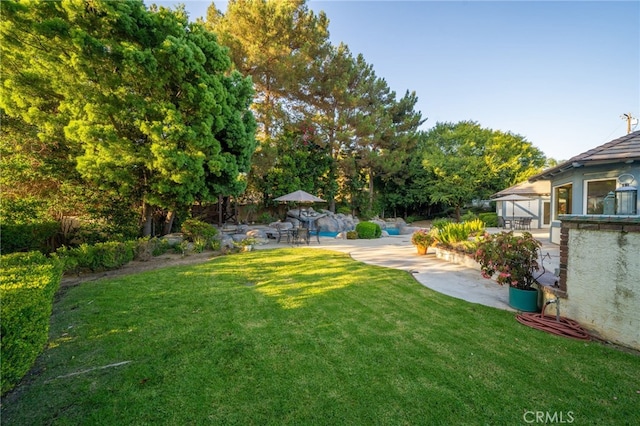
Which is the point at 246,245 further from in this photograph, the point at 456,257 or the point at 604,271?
the point at 604,271

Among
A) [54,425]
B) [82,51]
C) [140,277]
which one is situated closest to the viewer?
[54,425]

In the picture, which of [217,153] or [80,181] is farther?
[217,153]

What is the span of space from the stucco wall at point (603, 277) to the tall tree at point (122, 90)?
8241 millimetres

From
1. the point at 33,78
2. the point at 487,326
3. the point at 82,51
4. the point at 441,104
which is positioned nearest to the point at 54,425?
the point at 487,326

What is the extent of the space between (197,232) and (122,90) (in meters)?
4.71

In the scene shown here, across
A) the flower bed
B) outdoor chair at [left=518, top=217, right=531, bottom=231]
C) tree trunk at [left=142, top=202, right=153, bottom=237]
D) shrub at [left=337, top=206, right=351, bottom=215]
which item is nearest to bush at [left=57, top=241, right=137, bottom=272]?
tree trunk at [left=142, top=202, right=153, bottom=237]

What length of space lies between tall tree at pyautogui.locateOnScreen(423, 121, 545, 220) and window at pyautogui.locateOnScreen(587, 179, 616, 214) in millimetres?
13288

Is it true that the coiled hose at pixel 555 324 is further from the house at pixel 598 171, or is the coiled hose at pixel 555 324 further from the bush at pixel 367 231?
the bush at pixel 367 231

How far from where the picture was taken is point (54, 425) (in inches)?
71.5

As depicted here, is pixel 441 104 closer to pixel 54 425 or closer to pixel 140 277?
pixel 140 277

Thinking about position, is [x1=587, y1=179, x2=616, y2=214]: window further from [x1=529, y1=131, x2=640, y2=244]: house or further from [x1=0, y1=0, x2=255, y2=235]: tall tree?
[x1=0, y1=0, x2=255, y2=235]: tall tree

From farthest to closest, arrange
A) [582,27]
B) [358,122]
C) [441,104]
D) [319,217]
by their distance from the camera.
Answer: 1. [441,104]
2. [358,122]
3. [319,217]
4. [582,27]

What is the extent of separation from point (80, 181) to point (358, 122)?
49.5 feet

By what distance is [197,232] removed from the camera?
30.8 ft
